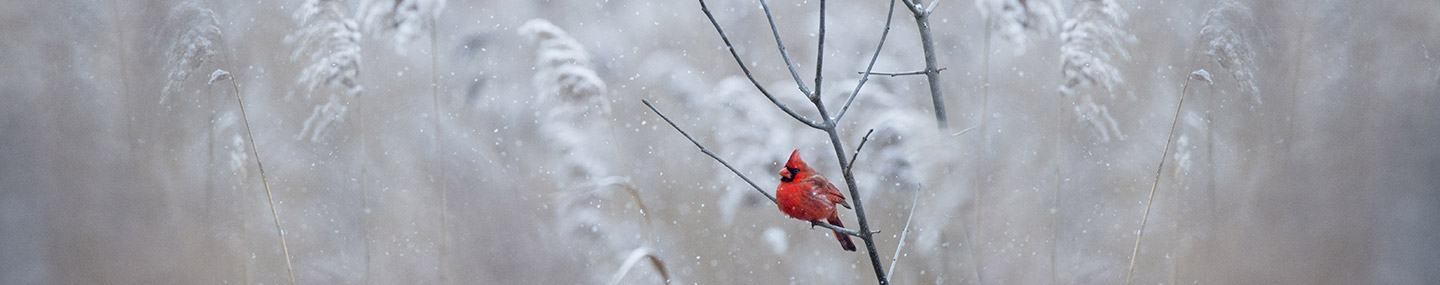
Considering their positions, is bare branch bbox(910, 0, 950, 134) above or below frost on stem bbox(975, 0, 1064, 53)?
below

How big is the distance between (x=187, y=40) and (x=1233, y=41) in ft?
4.04

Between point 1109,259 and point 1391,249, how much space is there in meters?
0.36

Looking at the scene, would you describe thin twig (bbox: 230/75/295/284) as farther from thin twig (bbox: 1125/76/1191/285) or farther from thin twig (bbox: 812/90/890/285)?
thin twig (bbox: 1125/76/1191/285)

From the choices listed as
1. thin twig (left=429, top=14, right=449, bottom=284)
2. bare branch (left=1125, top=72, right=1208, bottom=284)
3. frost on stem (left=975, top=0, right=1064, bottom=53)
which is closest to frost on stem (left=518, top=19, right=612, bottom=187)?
thin twig (left=429, top=14, right=449, bottom=284)

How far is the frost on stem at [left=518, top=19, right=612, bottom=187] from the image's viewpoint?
38.6 inches

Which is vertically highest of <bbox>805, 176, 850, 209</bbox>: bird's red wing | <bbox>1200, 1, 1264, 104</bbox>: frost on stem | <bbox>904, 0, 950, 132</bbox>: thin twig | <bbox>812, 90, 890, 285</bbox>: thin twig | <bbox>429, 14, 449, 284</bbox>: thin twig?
<bbox>1200, 1, 1264, 104</bbox>: frost on stem

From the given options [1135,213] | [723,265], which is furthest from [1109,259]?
[723,265]

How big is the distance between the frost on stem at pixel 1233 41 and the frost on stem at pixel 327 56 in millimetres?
1000

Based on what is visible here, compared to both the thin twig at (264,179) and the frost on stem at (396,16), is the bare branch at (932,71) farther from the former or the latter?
the thin twig at (264,179)

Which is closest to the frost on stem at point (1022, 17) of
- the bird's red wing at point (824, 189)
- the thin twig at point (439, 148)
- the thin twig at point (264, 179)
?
the bird's red wing at point (824, 189)

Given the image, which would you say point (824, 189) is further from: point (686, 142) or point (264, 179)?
point (264, 179)

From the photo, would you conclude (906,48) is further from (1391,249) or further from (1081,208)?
(1391,249)

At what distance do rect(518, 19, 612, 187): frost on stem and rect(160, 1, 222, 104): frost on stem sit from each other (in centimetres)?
37

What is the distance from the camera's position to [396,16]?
0.98m
